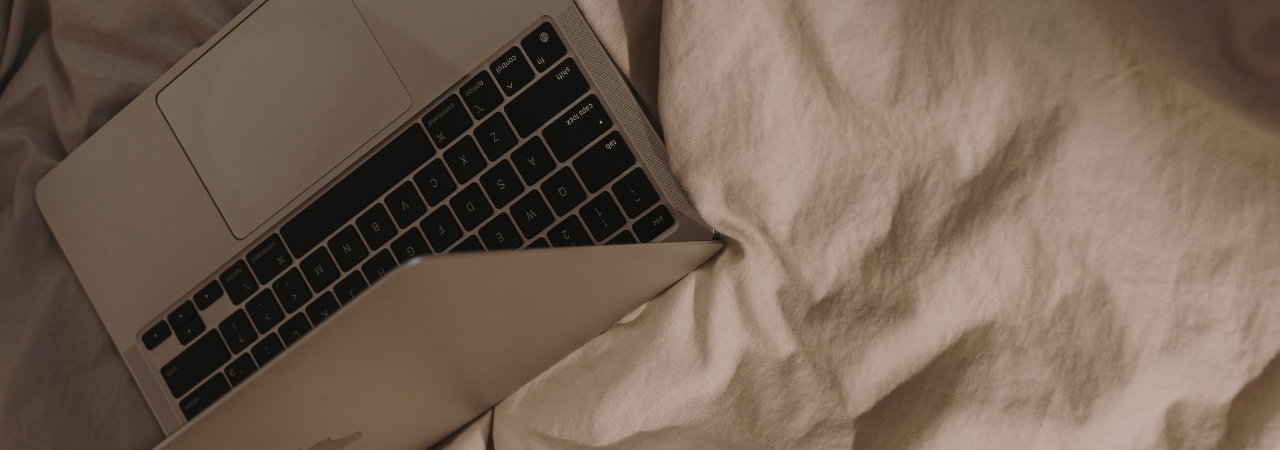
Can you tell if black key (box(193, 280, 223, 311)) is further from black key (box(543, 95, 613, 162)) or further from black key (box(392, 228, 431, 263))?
black key (box(543, 95, 613, 162))

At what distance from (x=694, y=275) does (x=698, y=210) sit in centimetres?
5

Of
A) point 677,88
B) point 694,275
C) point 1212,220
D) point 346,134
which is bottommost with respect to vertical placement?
point 1212,220

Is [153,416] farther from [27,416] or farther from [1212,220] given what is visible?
[1212,220]

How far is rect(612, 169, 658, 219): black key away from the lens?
16.7 inches

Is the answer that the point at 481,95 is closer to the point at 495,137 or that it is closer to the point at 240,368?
the point at 495,137

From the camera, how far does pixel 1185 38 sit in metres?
0.31

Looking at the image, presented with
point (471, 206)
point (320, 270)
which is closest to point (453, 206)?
point (471, 206)

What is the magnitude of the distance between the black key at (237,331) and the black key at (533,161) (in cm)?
25

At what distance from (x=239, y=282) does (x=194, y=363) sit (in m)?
0.08

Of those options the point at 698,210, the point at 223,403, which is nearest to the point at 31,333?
the point at 223,403

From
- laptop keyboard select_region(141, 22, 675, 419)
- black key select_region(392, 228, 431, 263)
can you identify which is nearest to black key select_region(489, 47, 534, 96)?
laptop keyboard select_region(141, 22, 675, 419)

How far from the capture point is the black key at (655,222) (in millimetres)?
422

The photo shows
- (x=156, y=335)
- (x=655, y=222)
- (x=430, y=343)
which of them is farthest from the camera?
(x=156, y=335)

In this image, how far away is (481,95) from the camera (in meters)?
0.45
